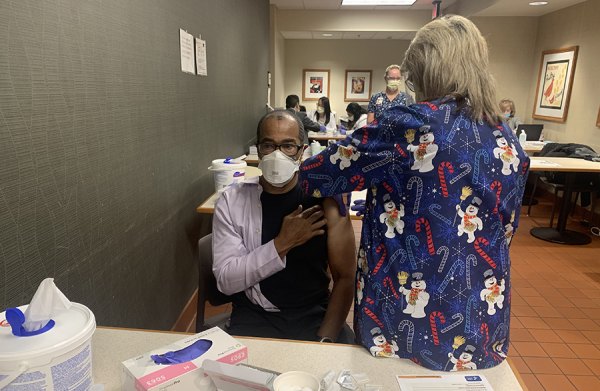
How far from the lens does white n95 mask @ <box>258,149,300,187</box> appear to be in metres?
1.41

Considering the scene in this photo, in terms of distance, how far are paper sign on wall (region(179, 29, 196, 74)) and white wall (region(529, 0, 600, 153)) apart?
4.82 metres

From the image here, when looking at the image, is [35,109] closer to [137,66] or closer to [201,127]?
[137,66]

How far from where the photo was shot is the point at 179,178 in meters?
2.38

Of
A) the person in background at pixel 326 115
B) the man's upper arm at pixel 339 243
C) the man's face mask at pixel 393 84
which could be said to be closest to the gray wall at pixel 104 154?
the man's upper arm at pixel 339 243

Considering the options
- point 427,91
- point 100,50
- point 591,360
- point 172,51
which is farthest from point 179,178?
point 591,360

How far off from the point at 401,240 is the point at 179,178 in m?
1.65

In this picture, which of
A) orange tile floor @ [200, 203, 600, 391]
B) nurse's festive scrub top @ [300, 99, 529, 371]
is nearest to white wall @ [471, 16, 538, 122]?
orange tile floor @ [200, 203, 600, 391]

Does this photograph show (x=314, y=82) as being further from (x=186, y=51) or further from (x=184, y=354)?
(x=184, y=354)

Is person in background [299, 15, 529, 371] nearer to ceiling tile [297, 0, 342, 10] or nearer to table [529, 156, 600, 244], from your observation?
table [529, 156, 600, 244]

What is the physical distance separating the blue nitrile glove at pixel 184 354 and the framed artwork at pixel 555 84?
246 inches

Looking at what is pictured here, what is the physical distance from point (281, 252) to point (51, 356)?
2.49 feet

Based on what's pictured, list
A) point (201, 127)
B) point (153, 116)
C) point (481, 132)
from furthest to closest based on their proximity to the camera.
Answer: point (201, 127) → point (153, 116) → point (481, 132)

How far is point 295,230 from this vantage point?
1.34 metres

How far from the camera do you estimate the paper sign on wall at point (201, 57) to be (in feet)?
8.66
